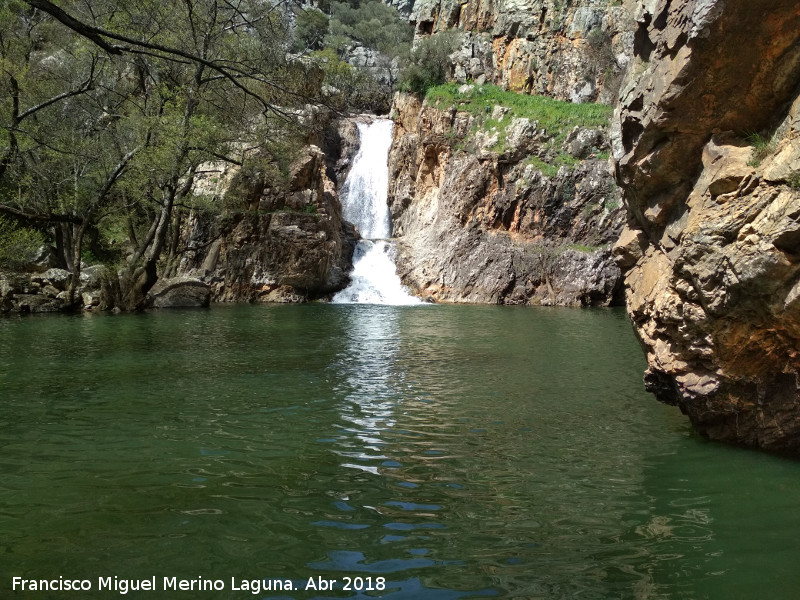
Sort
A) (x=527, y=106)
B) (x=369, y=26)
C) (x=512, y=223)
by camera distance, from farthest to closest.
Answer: (x=369, y=26)
(x=527, y=106)
(x=512, y=223)

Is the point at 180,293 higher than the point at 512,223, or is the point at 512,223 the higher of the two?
the point at 512,223

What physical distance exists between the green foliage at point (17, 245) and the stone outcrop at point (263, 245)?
909 centimetres

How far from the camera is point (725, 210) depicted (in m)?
6.09

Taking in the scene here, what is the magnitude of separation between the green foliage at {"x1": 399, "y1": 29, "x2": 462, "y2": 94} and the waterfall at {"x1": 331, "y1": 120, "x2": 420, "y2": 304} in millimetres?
3929

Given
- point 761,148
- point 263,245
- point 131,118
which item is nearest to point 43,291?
point 131,118

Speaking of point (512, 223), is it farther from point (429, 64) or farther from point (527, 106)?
point (429, 64)

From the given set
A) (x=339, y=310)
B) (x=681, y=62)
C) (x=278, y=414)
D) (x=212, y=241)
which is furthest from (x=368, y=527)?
(x=212, y=241)

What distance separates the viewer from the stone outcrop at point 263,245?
1405 inches

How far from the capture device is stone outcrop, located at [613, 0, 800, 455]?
5.72 meters

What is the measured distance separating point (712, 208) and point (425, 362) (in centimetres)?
750

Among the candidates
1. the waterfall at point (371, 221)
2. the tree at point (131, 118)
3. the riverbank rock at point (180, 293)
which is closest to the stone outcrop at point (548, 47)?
the waterfall at point (371, 221)

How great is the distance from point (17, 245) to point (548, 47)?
122 ft

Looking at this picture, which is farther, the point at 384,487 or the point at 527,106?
the point at 527,106

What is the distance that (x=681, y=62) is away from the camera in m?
6.52
